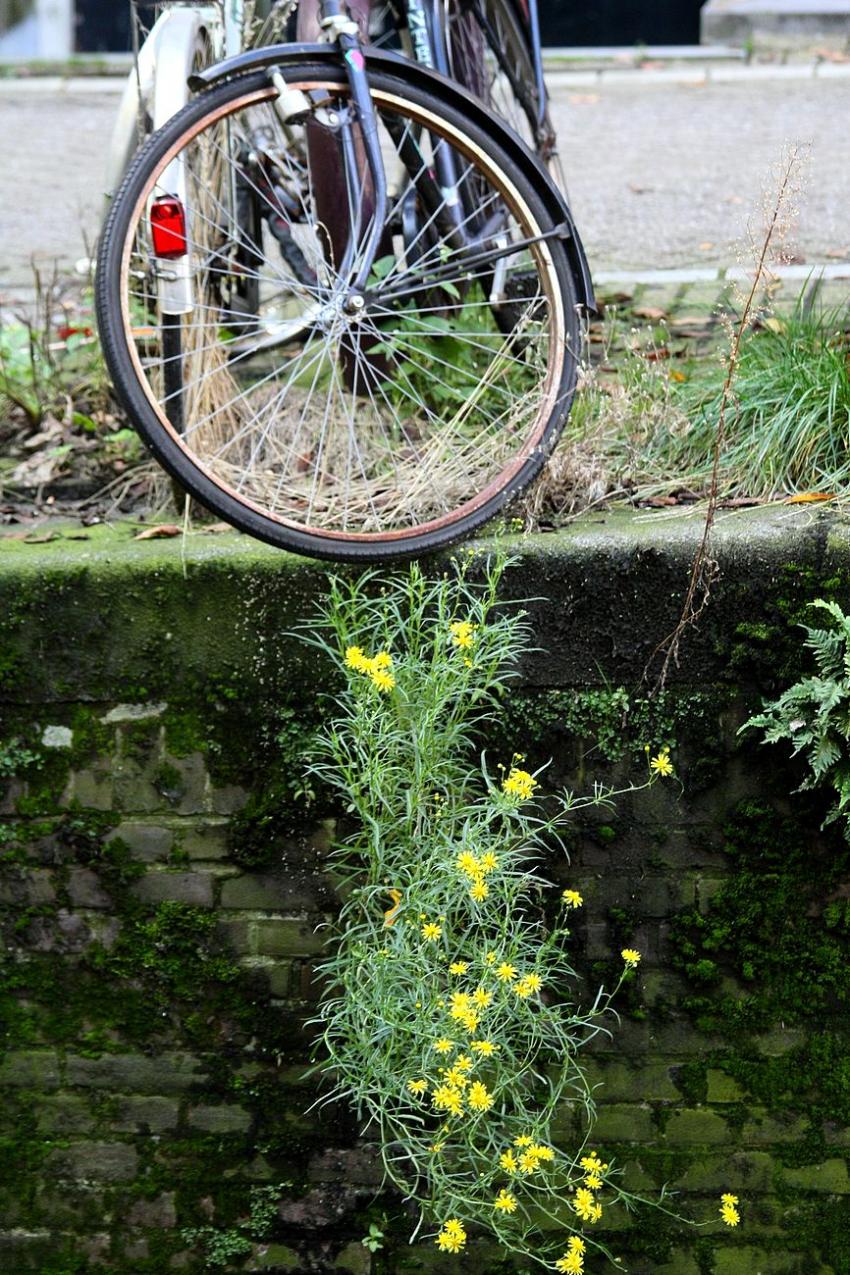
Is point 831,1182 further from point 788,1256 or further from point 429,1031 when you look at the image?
point 429,1031

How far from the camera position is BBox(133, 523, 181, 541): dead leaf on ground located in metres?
3.78

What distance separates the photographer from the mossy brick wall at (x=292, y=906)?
3580 mm

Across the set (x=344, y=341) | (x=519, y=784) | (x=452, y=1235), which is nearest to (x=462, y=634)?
(x=519, y=784)

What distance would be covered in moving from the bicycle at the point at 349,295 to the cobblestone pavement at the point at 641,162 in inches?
43.7

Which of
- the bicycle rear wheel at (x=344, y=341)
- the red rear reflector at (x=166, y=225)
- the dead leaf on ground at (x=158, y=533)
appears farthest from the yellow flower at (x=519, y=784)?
the red rear reflector at (x=166, y=225)

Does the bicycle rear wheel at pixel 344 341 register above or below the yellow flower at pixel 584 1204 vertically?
above

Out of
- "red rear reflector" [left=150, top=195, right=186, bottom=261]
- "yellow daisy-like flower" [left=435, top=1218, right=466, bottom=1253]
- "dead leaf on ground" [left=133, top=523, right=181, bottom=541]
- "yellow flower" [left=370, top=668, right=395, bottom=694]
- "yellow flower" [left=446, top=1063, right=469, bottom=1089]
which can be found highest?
"red rear reflector" [left=150, top=195, right=186, bottom=261]

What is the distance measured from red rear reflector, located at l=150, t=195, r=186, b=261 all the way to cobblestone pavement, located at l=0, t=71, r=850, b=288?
5.39ft

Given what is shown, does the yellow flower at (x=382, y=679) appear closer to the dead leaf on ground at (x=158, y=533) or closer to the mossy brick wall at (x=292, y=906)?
the mossy brick wall at (x=292, y=906)

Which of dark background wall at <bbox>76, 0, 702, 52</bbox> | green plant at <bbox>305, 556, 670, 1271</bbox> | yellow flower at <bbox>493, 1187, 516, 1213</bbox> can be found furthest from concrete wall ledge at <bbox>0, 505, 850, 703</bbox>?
dark background wall at <bbox>76, 0, 702, 52</bbox>

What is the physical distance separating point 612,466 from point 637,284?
1782mm

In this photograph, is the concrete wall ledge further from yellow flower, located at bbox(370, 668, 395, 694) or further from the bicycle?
yellow flower, located at bbox(370, 668, 395, 694)

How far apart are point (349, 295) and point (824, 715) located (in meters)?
1.50

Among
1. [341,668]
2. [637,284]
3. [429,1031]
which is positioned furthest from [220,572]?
[637,284]
